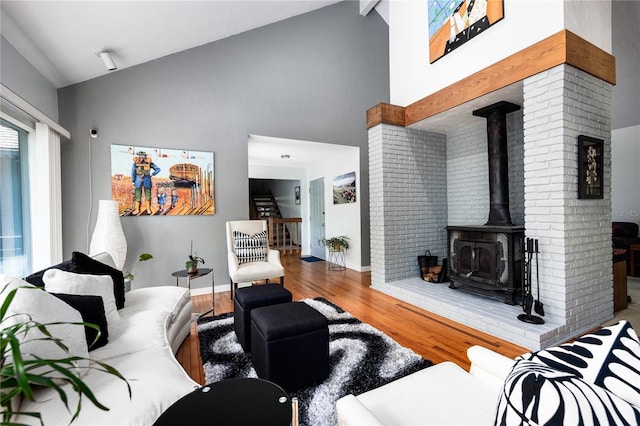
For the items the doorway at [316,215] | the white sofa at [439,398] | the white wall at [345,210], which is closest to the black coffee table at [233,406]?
the white sofa at [439,398]

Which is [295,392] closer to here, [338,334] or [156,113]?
[338,334]

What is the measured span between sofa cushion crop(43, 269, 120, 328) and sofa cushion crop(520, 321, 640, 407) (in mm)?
2103

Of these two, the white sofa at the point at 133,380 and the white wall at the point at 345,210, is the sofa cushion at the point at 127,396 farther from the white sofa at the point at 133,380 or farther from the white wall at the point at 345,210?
the white wall at the point at 345,210

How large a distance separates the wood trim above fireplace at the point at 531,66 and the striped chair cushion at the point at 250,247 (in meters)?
2.69

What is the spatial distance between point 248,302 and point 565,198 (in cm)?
268

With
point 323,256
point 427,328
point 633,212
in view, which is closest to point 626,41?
point 633,212

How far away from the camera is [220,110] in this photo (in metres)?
3.86

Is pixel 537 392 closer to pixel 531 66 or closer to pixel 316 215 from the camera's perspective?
pixel 531 66

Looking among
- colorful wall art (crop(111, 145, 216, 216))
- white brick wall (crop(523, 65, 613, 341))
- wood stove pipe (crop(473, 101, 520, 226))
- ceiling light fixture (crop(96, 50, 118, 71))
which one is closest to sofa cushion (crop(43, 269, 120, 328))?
colorful wall art (crop(111, 145, 216, 216))

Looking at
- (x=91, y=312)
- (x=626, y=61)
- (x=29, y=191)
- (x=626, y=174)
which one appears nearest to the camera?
(x=91, y=312)

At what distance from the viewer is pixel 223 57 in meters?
3.86

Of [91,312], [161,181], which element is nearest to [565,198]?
[91,312]

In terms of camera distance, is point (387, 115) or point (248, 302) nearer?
point (248, 302)

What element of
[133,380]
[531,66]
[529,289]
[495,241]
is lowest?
[529,289]
